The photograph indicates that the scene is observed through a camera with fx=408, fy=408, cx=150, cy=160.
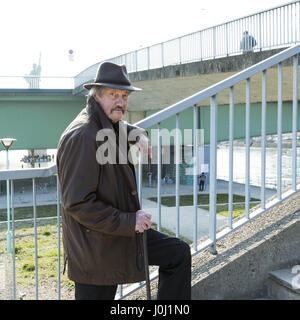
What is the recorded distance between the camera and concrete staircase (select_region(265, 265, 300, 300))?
2670mm

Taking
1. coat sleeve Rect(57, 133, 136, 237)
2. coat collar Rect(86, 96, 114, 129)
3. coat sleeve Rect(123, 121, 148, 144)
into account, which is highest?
coat collar Rect(86, 96, 114, 129)

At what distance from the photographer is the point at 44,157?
3766 cm

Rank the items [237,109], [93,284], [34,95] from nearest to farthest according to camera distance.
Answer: [93,284]
[237,109]
[34,95]

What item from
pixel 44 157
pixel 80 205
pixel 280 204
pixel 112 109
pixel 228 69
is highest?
pixel 228 69

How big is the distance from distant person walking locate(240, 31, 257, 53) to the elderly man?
33.6 ft

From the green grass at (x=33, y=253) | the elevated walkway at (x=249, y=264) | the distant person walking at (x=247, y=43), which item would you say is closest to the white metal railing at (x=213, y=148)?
the elevated walkway at (x=249, y=264)

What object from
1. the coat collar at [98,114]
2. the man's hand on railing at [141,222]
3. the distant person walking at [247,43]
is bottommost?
the man's hand on railing at [141,222]

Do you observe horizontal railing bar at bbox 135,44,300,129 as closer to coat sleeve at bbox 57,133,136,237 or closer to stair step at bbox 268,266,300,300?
coat sleeve at bbox 57,133,136,237

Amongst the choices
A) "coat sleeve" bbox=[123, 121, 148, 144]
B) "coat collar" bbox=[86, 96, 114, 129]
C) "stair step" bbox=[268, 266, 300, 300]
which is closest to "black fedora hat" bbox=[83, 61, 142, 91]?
"coat collar" bbox=[86, 96, 114, 129]

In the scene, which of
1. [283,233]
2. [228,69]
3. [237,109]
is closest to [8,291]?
[283,233]

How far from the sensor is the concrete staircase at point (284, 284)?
8.76 feet

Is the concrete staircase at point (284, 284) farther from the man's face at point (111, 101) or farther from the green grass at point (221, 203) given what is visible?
the green grass at point (221, 203)
